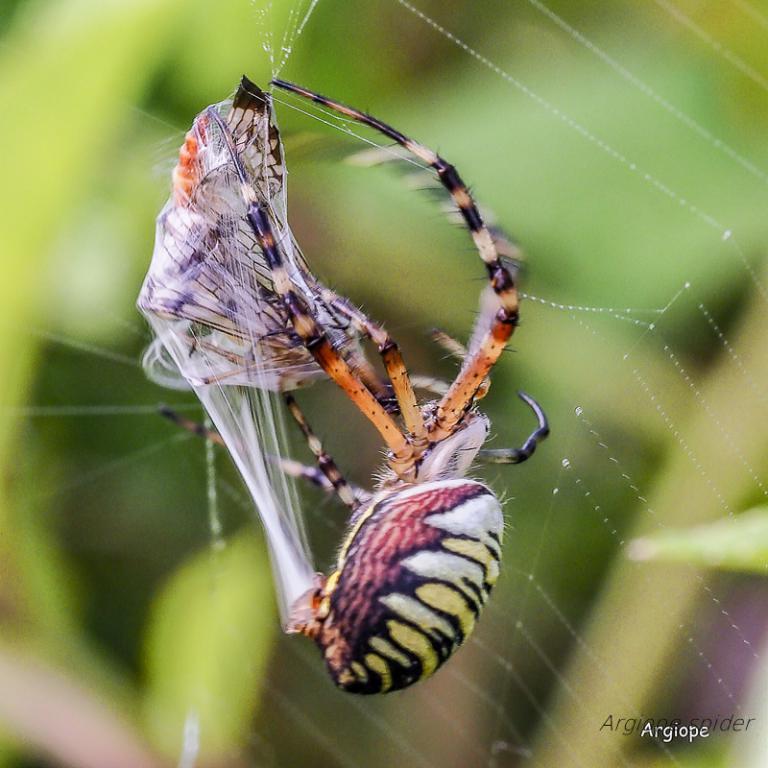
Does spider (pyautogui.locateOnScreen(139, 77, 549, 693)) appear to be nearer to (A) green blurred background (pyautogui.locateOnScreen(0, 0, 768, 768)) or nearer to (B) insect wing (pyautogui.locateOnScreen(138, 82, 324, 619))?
(B) insect wing (pyautogui.locateOnScreen(138, 82, 324, 619))

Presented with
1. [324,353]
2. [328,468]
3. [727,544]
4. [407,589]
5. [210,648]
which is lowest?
[210,648]

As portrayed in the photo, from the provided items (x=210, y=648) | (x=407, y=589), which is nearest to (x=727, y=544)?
(x=407, y=589)

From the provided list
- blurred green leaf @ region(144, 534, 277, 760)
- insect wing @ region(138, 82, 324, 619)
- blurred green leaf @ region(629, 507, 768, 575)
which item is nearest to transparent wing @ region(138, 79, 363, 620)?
insect wing @ region(138, 82, 324, 619)

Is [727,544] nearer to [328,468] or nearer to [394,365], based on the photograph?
[394,365]

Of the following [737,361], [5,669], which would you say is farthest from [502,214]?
[5,669]

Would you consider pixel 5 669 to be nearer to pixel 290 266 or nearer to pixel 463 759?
pixel 463 759

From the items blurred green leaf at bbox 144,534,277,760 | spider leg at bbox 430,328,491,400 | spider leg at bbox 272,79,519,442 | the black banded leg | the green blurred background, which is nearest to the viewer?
spider leg at bbox 272,79,519,442

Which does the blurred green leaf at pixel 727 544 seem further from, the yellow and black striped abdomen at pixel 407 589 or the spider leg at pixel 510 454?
the spider leg at pixel 510 454
